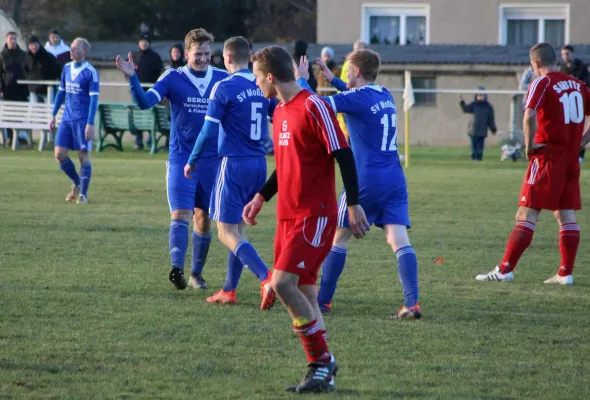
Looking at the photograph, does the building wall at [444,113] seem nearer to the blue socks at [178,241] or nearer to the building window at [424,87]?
the building window at [424,87]

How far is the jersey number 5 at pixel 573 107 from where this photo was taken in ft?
31.7

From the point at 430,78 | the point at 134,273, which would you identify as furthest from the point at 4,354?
the point at 430,78

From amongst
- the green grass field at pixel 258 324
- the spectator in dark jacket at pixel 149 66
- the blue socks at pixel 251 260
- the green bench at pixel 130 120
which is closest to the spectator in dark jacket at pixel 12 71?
the green bench at pixel 130 120

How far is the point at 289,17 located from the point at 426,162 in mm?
30708

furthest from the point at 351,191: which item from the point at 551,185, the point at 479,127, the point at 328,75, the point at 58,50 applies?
the point at 58,50

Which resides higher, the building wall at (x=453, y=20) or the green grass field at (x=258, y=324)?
the building wall at (x=453, y=20)

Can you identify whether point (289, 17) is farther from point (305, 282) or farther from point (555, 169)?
point (305, 282)

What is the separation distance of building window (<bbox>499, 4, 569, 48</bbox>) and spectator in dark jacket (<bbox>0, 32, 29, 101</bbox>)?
720 inches

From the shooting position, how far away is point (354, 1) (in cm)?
4056

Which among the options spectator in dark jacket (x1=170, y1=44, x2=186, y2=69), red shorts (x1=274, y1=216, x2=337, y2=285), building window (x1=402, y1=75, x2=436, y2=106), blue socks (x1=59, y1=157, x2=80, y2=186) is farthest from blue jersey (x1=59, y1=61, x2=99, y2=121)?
building window (x1=402, y1=75, x2=436, y2=106)

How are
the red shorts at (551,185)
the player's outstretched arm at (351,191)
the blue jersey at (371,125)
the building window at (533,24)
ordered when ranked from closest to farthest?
the player's outstretched arm at (351,191) < the blue jersey at (371,125) < the red shorts at (551,185) < the building window at (533,24)

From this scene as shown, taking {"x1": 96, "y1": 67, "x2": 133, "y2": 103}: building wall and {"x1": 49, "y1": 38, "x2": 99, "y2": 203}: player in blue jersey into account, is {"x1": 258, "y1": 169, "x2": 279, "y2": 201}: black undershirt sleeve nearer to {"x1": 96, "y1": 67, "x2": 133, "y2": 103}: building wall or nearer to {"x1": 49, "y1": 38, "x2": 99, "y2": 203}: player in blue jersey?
{"x1": 49, "y1": 38, "x2": 99, "y2": 203}: player in blue jersey

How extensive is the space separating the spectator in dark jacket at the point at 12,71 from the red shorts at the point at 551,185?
64.7 ft

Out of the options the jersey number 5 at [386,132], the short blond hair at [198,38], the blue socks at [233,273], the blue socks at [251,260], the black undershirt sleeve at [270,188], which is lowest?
the blue socks at [233,273]
